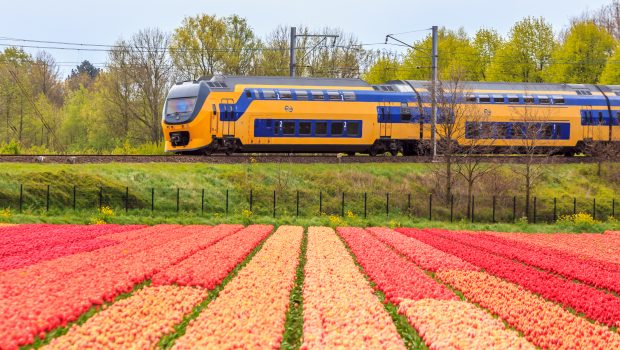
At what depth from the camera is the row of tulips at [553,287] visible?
10.9m

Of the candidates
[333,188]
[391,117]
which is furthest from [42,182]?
[391,117]

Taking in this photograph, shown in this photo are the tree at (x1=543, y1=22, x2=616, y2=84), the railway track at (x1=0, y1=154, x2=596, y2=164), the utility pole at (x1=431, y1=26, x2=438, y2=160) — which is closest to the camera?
the railway track at (x1=0, y1=154, x2=596, y2=164)

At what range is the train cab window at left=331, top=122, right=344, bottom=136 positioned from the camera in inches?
1455

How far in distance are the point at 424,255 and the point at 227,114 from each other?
2062cm

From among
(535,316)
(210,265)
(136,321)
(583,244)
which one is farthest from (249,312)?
(583,244)

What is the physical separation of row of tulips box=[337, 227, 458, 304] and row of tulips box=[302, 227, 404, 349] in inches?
13.8

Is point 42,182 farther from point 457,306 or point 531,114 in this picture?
point 531,114

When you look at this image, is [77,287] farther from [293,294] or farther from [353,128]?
[353,128]

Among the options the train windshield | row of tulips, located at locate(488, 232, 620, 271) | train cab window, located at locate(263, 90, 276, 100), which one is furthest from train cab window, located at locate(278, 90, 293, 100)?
row of tulips, located at locate(488, 232, 620, 271)

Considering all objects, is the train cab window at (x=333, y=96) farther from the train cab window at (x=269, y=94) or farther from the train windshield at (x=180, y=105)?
the train windshield at (x=180, y=105)

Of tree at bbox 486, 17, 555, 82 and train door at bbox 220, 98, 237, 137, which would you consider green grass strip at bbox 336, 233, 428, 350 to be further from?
tree at bbox 486, 17, 555, 82

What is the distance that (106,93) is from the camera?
6278 cm

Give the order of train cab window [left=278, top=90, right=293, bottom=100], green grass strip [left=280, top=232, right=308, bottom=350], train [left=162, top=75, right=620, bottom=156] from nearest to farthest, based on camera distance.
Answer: green grass strip [left=280, top=232, right=308, bottom=350] → train [left=162, top=75, right=620, bottom=156] → train cab window [left=278, top=90, right=293, bottom=100]

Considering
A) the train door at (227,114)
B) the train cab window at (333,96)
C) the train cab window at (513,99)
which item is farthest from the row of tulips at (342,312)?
the train cab window at (513,99)
